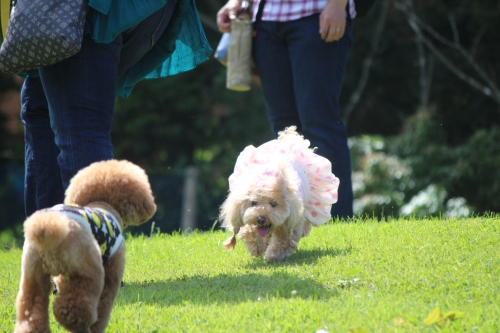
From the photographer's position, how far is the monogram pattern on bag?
328cm

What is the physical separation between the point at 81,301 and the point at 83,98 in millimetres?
1250

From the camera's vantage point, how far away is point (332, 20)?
4.80 m

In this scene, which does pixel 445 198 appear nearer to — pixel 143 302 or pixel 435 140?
pixel 435 140

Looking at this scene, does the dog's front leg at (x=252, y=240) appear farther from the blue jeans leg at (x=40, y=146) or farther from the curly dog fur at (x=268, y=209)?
the blue jeans leg at (x=40, y=146)

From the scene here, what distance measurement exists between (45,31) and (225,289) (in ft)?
5.13

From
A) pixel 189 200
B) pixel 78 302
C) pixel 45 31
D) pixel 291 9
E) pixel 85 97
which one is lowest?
pixel 189 200

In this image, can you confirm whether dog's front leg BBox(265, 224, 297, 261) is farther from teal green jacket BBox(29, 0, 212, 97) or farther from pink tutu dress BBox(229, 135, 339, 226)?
teal green jacket BBox(29, 0, 212, 97)

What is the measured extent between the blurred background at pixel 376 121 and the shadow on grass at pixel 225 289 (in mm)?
5897

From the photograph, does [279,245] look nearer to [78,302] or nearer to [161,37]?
[161,37]

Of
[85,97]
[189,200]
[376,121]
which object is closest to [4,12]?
[85,97]

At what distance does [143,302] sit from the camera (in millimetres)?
3402

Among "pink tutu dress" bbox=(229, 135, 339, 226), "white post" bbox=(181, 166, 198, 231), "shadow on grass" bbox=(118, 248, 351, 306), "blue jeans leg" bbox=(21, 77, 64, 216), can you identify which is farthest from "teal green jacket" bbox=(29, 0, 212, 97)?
"white post" bbox=(181, 166, 198, 231)

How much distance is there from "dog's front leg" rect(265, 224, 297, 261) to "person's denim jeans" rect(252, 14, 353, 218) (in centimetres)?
102

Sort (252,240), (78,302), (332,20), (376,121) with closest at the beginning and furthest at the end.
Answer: (78,302) → (252,240) → (332,20) → (376,121)
